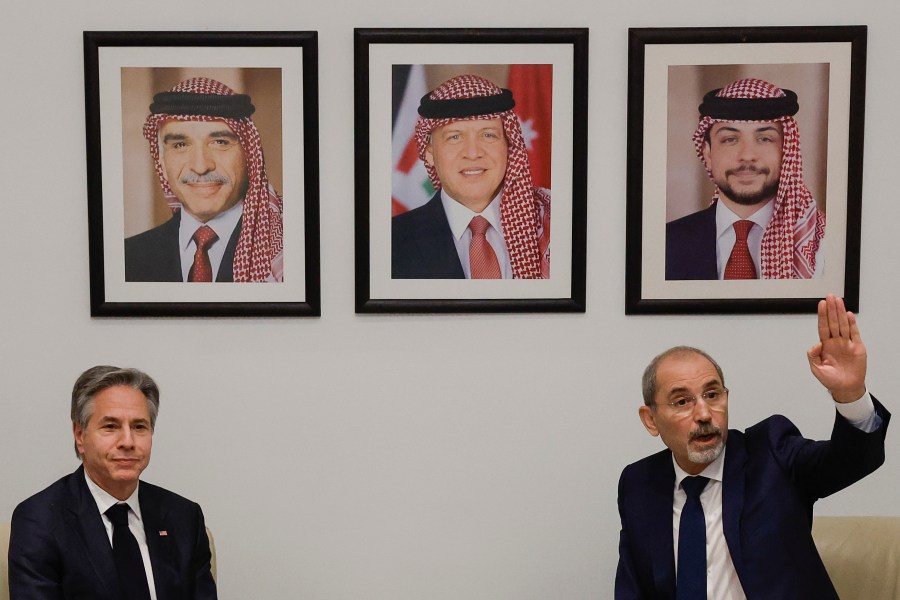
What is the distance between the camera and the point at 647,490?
2.36 m

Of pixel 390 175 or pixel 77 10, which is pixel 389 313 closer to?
pixel 390 175

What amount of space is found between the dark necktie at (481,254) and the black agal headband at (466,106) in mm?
345

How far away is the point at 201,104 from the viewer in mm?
2748

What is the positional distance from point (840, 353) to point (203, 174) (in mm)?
1984

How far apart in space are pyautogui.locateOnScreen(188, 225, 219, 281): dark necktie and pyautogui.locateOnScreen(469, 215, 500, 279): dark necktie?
0.85 meters

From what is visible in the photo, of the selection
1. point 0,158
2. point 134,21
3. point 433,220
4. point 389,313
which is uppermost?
point 134,21

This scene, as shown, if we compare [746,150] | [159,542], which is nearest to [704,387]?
[746,150]

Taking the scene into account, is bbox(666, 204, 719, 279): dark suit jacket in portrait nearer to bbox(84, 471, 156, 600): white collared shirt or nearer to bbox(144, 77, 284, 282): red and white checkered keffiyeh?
bbox(144, 77, 284, 282): red and white checkered keffiyeh

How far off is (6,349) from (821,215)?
275 centimetres

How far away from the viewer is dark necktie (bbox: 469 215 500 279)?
9.14ft

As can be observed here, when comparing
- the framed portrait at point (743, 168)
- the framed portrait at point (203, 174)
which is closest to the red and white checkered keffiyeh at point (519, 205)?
the framed portrait at point (743, 168)

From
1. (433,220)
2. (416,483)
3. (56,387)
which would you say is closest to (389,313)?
(433,220)

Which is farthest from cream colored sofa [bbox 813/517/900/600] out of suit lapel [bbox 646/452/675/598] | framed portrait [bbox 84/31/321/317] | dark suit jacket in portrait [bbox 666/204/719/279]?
framed portrait [bbox 84/31/321/317]

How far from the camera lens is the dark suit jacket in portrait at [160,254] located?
277 cm
